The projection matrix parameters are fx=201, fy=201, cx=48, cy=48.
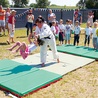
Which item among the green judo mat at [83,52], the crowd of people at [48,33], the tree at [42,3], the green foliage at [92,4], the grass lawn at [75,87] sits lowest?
the grass lawn at [75,87]

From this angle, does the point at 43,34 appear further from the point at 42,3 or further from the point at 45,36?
the point at 42,3

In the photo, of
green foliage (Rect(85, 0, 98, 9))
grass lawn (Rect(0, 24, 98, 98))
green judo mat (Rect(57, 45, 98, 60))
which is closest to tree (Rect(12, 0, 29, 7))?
green foliage (Rect(85, 0, 98, 9))

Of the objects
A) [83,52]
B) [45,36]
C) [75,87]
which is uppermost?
[45,36]

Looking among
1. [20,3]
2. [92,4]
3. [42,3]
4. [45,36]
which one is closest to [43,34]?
[45,36]

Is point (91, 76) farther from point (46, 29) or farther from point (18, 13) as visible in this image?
point (18, 13)

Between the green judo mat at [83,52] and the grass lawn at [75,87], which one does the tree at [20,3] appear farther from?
the grass lawn at [75,87]

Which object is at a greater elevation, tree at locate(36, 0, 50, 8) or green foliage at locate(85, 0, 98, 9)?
tree at locate(36, 0, 50, 8)

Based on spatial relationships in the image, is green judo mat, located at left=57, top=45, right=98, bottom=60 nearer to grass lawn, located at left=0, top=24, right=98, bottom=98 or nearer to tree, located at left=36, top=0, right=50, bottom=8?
grass lawn, located at left=0, top=24, right=98, bottom=98

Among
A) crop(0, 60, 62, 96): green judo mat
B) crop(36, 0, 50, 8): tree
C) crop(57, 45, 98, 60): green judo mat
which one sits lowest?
crop(0, 60, 62, 96): green judo mat

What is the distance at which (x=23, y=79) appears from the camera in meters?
5.16

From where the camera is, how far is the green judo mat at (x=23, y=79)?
15.2 ft

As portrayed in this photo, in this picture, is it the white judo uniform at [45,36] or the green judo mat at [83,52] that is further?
the green judo mat at [83,52]

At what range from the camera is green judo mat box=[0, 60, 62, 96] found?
462 centimetres

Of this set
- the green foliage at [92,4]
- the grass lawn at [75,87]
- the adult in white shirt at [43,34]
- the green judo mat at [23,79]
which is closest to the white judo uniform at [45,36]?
the adult in white shirt at [43,34]
